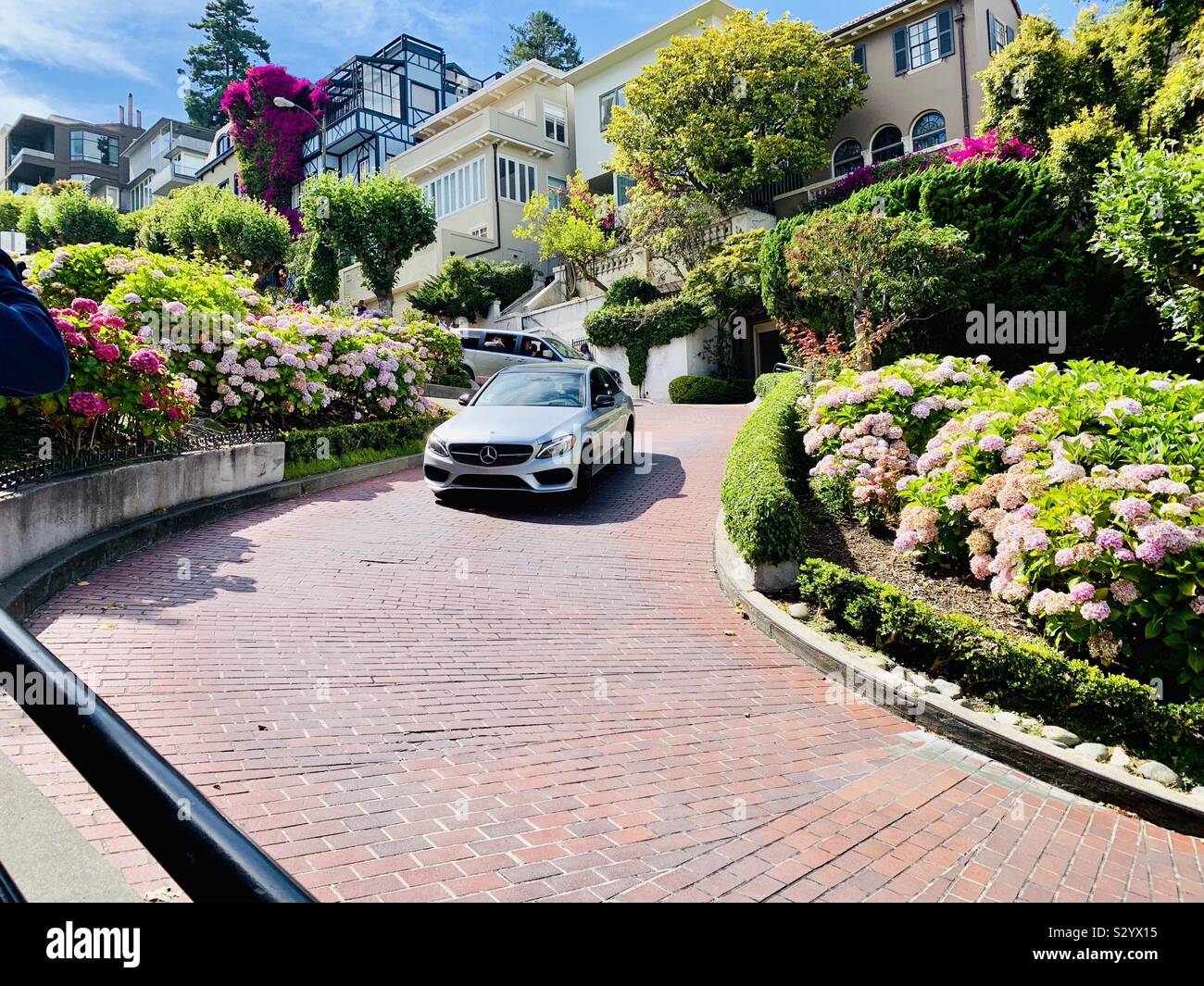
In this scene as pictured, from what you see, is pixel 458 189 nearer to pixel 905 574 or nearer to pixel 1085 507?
pixel 905 574

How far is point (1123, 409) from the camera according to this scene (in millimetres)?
7395

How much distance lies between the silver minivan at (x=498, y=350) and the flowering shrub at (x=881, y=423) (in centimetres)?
1310

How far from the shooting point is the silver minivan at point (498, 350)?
76.0 feet

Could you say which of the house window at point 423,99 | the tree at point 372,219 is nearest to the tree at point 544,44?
the house window at point 423,99

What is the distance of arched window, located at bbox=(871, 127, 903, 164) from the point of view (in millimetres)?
29145

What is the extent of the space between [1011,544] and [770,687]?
2208 millimetres

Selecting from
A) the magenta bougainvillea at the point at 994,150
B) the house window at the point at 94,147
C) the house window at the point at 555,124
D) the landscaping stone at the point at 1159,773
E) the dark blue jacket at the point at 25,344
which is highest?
the house window at the point at 94,147

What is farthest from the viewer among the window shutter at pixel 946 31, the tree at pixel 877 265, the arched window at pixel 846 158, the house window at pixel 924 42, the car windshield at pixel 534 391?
the arched window at pixel 846 158

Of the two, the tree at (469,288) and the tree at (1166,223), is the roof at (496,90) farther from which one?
the tree at (1166,223)

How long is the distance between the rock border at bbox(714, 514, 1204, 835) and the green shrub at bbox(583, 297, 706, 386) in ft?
67.6

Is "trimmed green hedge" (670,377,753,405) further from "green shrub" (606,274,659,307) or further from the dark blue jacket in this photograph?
the dark blue jacket

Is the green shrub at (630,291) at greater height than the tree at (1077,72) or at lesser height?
lesser

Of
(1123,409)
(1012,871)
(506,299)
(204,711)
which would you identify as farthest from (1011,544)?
(506,299)
